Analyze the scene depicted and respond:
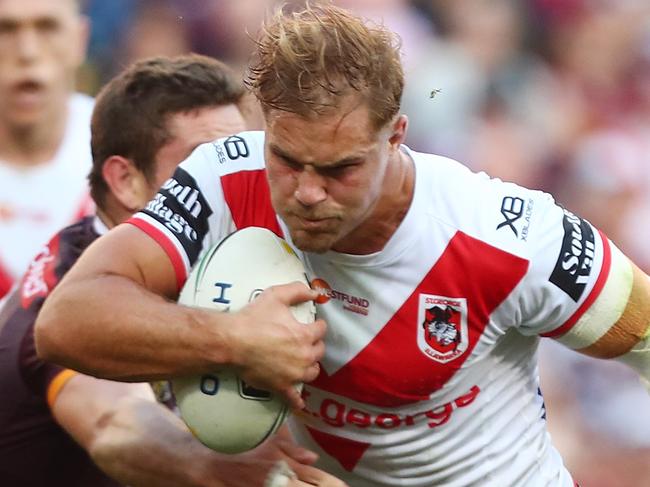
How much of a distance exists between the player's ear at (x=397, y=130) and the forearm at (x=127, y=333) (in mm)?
614

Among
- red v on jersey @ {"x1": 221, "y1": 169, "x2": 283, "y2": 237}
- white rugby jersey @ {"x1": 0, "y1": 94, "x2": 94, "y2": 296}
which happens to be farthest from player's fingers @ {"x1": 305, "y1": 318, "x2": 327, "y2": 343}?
white rugby jersey @ {"x1": 0, "y1": 94, "x2": 94, "y2": 296}

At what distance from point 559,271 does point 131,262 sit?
106cm

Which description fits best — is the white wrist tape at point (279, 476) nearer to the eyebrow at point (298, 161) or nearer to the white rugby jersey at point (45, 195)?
the eyebrow at point (298, 161)

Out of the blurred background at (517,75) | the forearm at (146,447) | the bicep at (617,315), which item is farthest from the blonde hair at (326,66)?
the blurred background at (517,75)

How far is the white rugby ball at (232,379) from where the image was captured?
10.4ft

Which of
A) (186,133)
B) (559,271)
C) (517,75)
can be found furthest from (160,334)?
(517,75)

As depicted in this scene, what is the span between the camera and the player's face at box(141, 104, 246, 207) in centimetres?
444

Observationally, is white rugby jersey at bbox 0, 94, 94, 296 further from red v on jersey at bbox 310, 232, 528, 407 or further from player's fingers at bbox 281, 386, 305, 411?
player's fingers at bbox 281, 386, 305, 411

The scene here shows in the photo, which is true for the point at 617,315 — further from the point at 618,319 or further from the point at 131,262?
the point at 131,262

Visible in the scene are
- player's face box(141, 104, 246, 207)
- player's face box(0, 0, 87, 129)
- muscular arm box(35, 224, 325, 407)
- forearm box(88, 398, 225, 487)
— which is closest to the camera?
muscular arm box(35, 224, 325, 407)

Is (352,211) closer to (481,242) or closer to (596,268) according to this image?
(481,242)

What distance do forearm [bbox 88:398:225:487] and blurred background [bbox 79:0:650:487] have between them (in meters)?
3.94

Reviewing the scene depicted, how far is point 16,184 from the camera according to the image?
6.87 m

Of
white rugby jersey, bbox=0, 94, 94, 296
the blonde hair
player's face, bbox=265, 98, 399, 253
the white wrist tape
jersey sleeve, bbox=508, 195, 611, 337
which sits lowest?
white rugby jersey, bbox=0, 94, 94, 296
